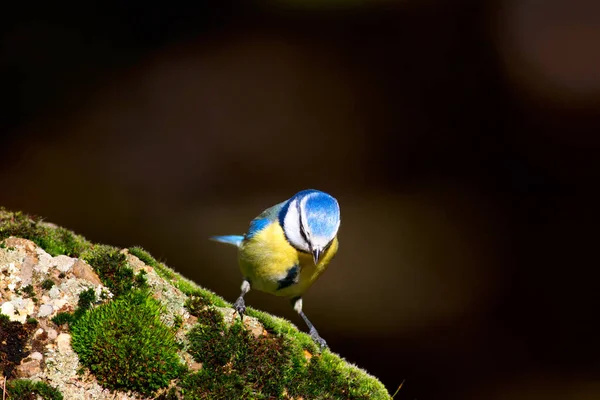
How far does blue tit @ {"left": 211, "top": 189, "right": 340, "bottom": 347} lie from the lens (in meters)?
3.99

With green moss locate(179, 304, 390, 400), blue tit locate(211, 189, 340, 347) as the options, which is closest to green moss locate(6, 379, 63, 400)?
green moss locate(179, 304, 390, 400)

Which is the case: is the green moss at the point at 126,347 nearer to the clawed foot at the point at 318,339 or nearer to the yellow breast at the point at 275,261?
the clawed foot at the point at 318,339

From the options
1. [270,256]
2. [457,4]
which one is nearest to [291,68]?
[457,4]

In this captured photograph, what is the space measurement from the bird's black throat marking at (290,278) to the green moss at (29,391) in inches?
73.3

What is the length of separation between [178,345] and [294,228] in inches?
55.6

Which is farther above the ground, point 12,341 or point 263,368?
point 12,341

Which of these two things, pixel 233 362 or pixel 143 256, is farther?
pixel 143 256

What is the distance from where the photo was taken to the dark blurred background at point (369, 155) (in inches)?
307

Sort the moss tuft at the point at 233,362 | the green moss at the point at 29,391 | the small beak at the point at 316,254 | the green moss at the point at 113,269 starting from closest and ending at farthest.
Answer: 1. the green moss at the point at 29,391
2. the moss tuft at the point at 233,362
3. the green moss at the point at 113,269
4. the small beak at the point at 316,254

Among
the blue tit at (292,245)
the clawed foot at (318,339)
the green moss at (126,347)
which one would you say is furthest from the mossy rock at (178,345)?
the blue tit at (292,245)

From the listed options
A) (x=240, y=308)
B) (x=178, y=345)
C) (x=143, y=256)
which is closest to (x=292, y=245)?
(x=240, y=308)

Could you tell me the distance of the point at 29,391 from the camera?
259 cm

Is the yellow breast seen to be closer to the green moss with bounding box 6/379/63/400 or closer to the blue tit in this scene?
the blue tit

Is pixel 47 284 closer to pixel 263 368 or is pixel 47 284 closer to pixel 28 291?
pixel 28 291
